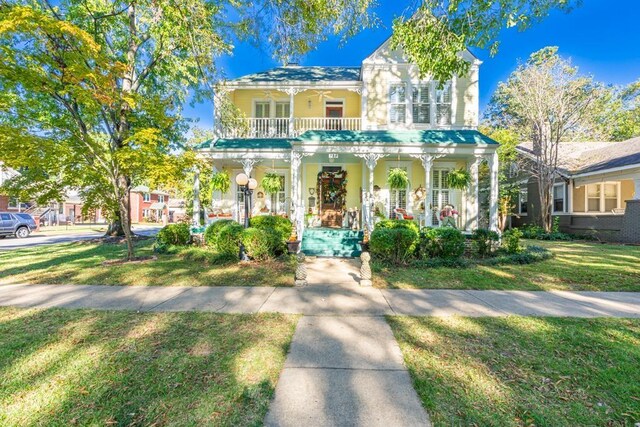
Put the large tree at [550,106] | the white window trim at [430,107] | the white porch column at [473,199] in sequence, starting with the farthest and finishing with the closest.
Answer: the large tree at [550,106] → the white window trim at [430,107] → the white porch column at [473,199]

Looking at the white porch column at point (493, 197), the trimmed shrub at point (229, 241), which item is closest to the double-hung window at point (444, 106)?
the white porch column at point (493, 197)

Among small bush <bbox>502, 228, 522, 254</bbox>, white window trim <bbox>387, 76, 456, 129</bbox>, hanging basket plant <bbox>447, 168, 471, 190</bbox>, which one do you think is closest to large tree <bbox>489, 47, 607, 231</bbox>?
white window trim <bbox>387, 76, 456, 129</bbox>

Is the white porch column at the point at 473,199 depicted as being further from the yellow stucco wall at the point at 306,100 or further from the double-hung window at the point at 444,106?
the yellow stucco wall at the point at 306,100

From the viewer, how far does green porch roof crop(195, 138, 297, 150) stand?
1130 cm

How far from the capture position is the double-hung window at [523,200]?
18.5 m

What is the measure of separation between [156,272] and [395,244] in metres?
6.49

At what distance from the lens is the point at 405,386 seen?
246 centimetres

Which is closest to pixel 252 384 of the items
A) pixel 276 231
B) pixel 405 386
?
pixel 405 386

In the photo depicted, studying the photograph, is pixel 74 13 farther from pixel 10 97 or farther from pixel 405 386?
pixel 405 386

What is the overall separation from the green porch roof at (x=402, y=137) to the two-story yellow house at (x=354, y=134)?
83 mm

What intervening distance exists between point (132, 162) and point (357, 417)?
843 cm

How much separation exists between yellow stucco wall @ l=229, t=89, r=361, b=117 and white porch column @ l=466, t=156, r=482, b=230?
6067 millimetres

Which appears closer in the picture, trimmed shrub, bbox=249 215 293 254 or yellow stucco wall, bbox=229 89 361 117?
trimmed shrub, bbox=249 215 293 254

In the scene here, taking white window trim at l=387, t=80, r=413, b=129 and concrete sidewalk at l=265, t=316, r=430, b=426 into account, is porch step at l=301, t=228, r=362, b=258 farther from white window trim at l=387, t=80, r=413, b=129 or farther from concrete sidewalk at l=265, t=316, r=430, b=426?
white window trim at l=387, t=80, r=413, b=129
